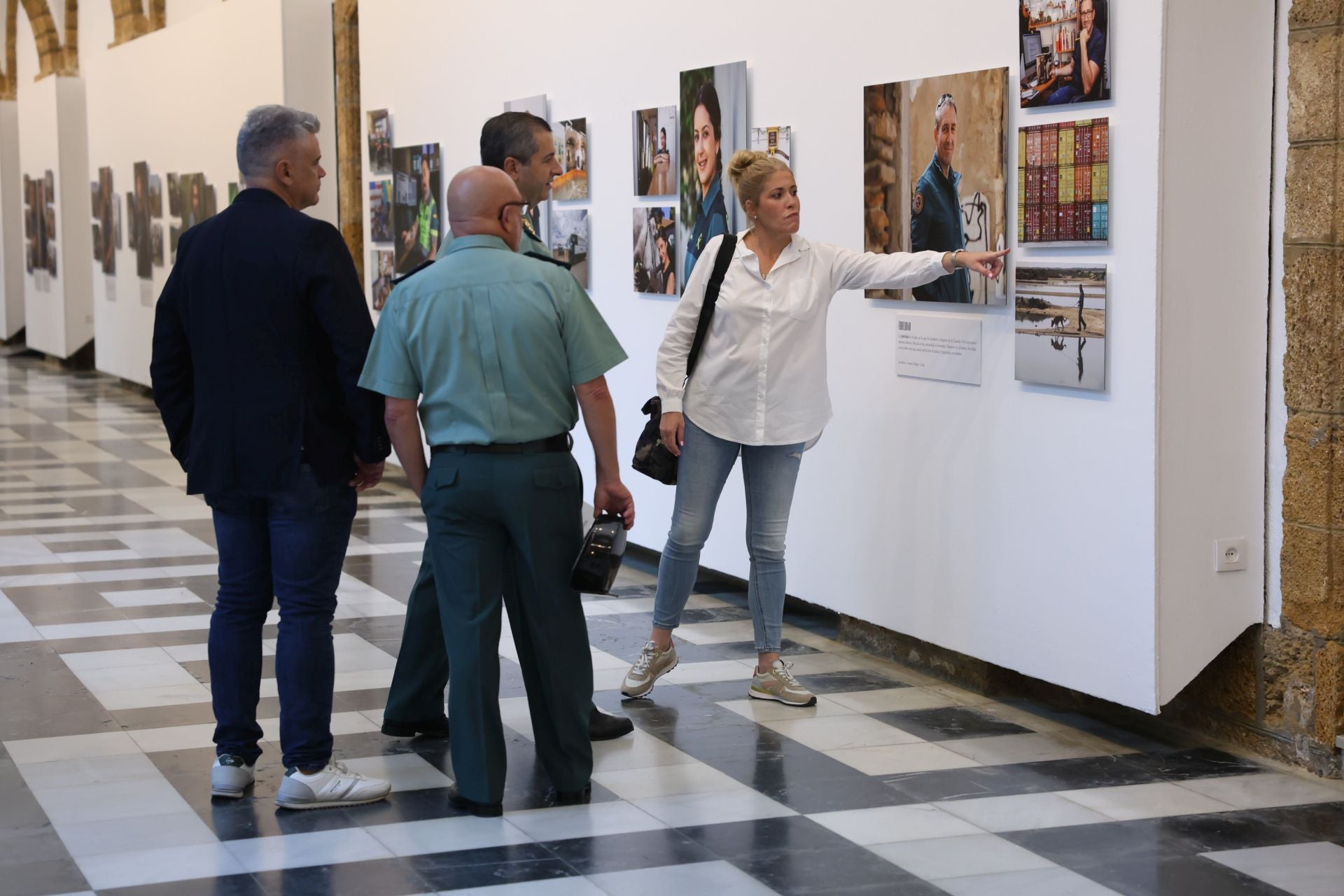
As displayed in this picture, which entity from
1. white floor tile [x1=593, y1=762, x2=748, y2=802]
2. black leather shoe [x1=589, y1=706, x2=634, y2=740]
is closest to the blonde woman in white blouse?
black leather shoe [x1=589, y1=706, x2=634, y2=740]

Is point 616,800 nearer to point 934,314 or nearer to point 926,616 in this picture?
point 926,616

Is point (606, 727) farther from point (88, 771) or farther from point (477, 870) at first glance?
point (88, 771)

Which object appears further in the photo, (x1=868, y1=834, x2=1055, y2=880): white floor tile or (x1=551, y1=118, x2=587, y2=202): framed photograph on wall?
(x1=551, y1=118, x2=587, y2=202): framed photograph on wall

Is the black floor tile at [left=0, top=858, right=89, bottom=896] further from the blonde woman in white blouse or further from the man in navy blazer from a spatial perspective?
the blonde woman in white blouse

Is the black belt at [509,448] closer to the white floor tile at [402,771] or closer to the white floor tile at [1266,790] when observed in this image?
the white floor tile at [402,771]

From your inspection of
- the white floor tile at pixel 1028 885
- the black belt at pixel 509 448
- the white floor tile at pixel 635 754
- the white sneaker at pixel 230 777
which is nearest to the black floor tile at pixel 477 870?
the white sneaker at pixel 230 777

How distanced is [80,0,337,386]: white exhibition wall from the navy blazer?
1127 centimetres

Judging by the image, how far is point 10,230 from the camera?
31109 mm

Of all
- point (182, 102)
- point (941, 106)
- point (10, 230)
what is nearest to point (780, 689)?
point (941, 106)

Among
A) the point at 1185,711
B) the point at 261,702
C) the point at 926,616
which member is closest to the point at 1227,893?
the point at 1185,711

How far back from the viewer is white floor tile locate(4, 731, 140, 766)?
5941 millimetres

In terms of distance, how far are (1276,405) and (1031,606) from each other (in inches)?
46.4

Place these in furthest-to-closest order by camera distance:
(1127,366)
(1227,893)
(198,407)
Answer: (1127,366) → (198,407) → (1227,893)

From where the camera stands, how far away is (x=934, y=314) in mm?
6902
